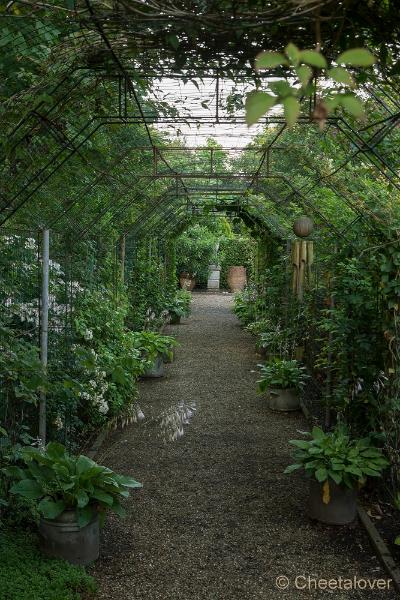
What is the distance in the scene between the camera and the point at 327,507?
4266mm

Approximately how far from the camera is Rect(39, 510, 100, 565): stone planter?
352 cm

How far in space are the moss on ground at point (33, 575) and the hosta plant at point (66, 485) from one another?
0.78 ft

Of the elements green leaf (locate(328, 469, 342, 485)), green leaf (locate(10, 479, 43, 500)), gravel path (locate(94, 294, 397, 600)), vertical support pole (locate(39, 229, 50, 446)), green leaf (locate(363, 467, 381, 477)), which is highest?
vertical support pole (locate(39, 229, 50, 446))

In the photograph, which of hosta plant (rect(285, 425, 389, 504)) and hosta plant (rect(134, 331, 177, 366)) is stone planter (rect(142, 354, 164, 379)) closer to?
hosta plant (rect(134, 331, 177, 366))

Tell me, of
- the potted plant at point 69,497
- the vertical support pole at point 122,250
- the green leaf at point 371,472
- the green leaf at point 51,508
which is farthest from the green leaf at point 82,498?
the vertical support pole at point 122,250

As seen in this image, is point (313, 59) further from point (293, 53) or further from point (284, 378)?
point (284, 378)

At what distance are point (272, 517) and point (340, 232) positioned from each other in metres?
2.88

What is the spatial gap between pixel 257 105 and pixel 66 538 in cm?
320

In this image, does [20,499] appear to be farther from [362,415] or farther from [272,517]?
[362,415]

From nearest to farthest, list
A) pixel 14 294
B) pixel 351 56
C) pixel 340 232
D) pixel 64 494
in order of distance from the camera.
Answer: pixel 351 56, pixel 64 494, pixel 14 294, pixel 340 232

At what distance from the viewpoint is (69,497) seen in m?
3.56

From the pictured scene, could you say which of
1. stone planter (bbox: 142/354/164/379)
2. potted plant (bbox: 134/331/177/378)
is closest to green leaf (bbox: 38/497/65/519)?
potted plant (bbox: 134/331/177/378)

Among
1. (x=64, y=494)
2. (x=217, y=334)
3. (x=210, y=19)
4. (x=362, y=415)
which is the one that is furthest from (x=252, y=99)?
(x=217, y=334)

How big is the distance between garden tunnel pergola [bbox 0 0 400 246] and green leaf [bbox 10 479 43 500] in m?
1.68
